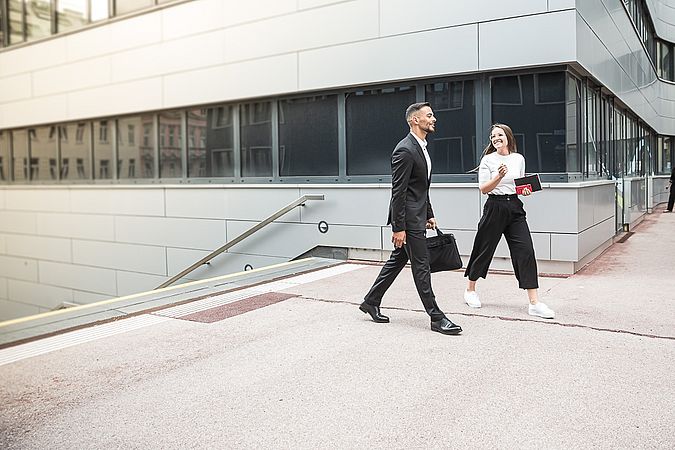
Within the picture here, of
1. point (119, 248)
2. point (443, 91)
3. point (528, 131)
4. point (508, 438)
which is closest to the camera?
point (508, 438)

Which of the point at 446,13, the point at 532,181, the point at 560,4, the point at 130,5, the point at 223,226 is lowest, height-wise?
the point at 223,226

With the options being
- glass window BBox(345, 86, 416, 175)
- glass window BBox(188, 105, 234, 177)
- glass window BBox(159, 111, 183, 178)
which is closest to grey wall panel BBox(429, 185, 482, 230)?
glass window BBox(345, 86, 416, 175)

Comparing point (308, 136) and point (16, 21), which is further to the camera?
point (308, 136)

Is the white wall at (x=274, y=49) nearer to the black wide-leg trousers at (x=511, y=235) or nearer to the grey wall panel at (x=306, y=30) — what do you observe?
the grey wall panel at (x=306, y=30)


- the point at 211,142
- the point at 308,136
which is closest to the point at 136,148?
the point at 211,142

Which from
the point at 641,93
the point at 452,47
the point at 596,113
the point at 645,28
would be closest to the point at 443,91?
the point at 452,47

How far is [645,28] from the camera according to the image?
72.4 feet

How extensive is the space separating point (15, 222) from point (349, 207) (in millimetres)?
9317

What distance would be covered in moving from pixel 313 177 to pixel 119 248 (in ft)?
18.5

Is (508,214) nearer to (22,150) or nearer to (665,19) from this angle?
(22,150)

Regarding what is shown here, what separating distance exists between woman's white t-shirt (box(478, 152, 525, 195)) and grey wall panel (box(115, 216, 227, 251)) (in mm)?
7320

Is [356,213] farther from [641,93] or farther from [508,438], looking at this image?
[641,93]

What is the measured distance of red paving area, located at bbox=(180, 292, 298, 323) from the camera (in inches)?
257

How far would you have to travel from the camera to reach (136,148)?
14.5 meters
